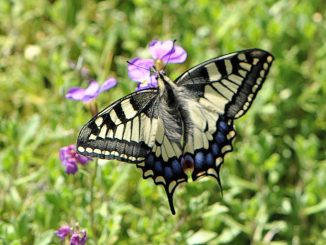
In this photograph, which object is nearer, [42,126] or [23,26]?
[42,126]

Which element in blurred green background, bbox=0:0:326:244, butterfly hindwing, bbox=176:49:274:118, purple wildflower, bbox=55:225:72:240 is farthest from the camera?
blurred green background, bbox=0:0:326:244

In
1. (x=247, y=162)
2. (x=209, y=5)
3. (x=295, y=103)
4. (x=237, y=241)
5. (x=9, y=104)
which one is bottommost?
(x=237, y=241)

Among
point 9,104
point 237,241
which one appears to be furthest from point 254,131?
point 9,104

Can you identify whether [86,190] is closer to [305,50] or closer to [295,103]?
[295,103]

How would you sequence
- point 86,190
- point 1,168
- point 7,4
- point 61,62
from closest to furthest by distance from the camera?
point 86,190, point 1,168, point 61,62, point 7,4

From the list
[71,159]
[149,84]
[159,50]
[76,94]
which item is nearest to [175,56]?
[159,50]

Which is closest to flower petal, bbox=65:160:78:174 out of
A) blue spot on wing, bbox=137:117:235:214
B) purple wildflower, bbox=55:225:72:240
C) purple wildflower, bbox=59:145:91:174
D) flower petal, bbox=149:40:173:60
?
purple wildflower, bbox=59:145:91:174

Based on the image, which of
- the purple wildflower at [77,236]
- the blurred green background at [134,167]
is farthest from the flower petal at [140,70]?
the purple wildflower at [77,236]

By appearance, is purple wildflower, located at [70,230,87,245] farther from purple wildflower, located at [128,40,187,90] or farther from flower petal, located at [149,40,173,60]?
flower petal, located at [149,40,173,60]
